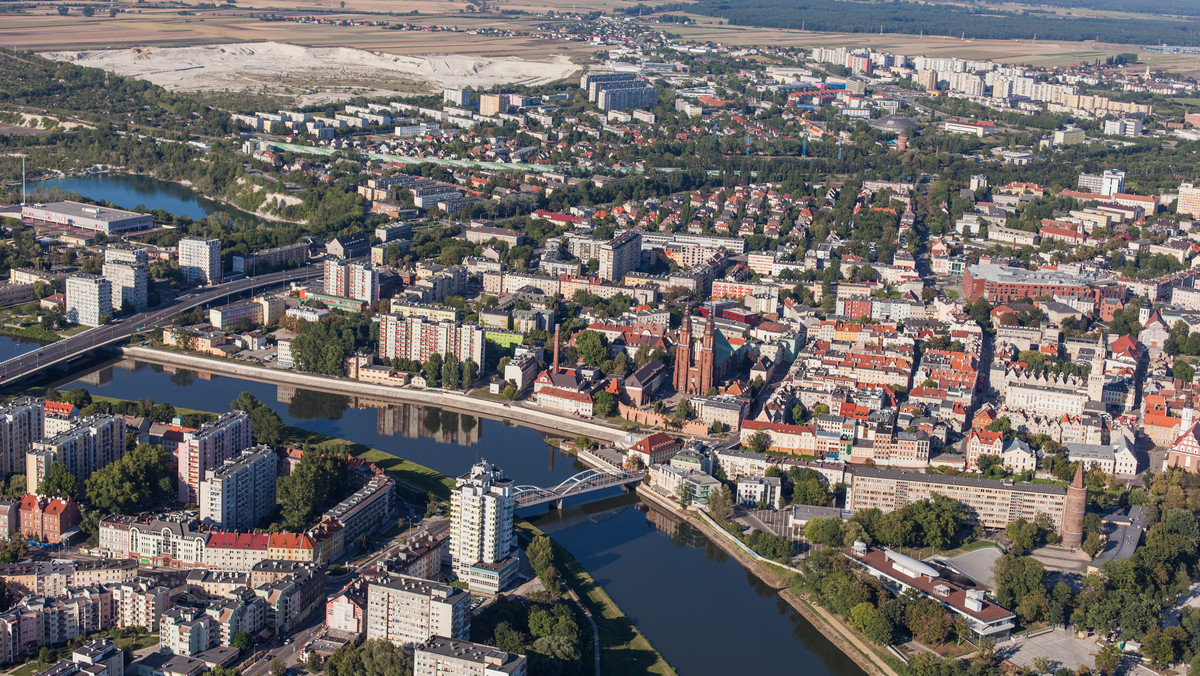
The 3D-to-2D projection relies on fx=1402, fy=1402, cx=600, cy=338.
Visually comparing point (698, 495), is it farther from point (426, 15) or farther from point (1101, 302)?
point (426, 15)

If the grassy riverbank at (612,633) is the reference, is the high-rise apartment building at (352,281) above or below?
above

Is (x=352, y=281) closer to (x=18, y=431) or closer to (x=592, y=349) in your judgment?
(x=592, y=349)

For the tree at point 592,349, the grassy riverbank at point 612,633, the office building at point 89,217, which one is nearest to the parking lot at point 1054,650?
the grassy riverbank at point 612,633

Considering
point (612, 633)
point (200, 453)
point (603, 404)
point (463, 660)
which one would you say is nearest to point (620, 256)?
point (603, 404)

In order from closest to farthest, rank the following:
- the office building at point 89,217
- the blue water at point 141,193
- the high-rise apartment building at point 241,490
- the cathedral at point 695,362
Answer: the high-rise apartment building at point 241,490 → the cathedral at point 695,362 → the office building at point 89,217 → the blue water at point 141,193

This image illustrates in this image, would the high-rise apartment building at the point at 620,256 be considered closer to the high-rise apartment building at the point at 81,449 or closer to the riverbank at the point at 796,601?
the riverbank at the point at 796,601

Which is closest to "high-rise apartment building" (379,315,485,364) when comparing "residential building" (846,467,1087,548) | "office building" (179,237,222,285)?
"office building" (179,237,222,285)

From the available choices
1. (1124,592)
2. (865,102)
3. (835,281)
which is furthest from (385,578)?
(865,102)

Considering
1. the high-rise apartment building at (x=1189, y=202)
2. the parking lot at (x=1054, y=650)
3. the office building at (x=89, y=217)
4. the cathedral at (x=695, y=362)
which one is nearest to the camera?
the parking lot at (x=1054, y=650)
